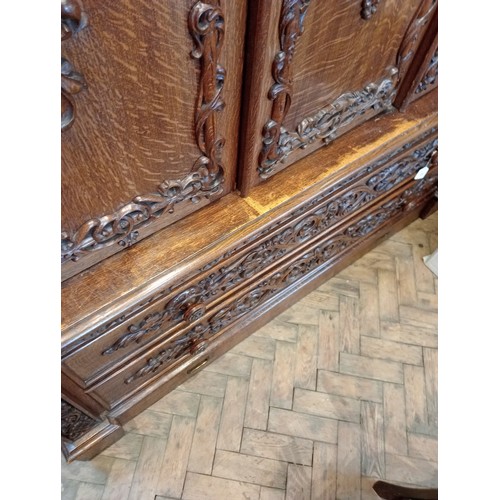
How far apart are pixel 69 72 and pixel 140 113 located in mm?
129

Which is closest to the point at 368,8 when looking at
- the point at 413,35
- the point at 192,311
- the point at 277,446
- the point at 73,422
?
the point at 413,35

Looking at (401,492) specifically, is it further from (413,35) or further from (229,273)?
(413,35)

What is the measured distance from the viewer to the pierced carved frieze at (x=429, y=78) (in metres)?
1.00

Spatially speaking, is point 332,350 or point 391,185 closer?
point 391,185

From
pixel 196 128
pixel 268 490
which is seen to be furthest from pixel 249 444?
pixel 196 128

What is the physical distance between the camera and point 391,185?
1.33 m

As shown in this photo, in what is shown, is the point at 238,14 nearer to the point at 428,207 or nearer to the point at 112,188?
the point at 112,188

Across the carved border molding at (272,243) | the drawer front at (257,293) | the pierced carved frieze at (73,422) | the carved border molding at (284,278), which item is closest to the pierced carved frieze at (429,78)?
the carved border molding at (272,243)

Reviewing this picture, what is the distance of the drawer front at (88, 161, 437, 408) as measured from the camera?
3.54 feet

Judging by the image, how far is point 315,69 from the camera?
2.46 ft

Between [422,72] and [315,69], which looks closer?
[315,69]

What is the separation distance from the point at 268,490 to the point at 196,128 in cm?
115

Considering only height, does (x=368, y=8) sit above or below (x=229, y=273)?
above
